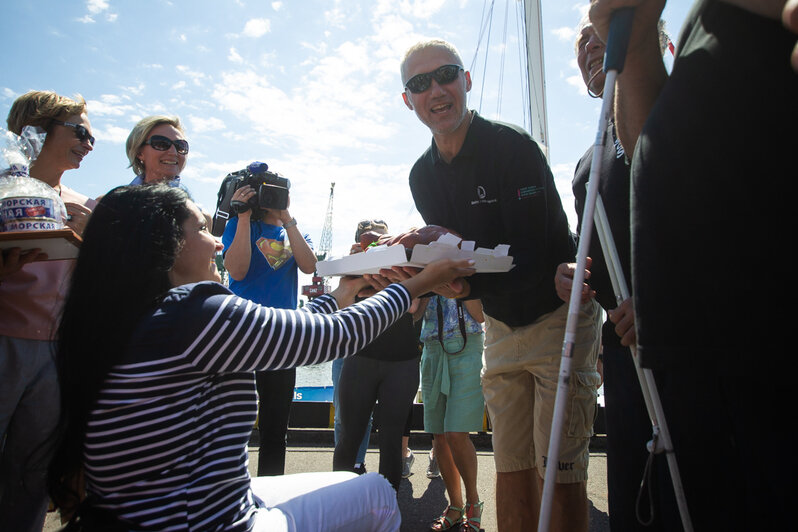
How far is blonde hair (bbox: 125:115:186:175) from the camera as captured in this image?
10.1 feet

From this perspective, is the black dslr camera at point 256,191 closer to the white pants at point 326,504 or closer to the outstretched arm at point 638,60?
the white pants at point 326,504

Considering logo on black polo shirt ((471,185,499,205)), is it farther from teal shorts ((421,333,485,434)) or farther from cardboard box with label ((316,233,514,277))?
teal shorts ((421,333,485,434))

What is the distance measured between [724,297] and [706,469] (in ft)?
1.30

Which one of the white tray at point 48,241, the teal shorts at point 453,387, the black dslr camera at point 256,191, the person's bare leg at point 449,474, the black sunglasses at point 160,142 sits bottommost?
the person's bare leg at point 449,474

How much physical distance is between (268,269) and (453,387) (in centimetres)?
192

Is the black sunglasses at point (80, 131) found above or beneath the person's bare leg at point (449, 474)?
above

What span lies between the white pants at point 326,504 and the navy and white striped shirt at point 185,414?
0.40 feet

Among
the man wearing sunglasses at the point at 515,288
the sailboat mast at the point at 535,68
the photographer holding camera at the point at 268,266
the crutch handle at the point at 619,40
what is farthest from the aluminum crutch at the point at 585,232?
the sailboat mast at the point at 535,68

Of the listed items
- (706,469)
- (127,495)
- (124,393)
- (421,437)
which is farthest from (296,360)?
(421,437)

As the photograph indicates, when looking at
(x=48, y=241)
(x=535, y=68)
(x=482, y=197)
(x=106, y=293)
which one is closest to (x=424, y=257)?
(x=482, y=197)

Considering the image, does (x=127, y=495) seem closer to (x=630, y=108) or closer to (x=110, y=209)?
(x=110, y=209)

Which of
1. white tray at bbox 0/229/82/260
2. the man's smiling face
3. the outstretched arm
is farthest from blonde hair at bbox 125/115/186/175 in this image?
the outstretched arm

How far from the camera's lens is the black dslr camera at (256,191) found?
11.1ft

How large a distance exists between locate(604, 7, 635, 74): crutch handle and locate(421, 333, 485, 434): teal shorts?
10.3 feet
